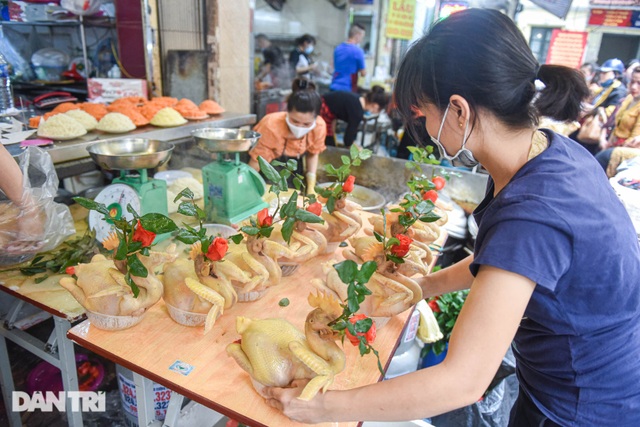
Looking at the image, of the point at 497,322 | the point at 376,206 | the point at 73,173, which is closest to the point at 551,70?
the point at 497,322

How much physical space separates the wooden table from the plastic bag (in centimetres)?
67

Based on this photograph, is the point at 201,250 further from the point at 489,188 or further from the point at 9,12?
the point at 9,12

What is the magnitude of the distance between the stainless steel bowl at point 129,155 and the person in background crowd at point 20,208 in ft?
1.06

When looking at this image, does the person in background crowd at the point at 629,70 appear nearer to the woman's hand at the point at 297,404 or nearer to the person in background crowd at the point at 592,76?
the person in background crowd at the point at 592,76

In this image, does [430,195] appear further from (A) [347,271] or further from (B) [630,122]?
(B) [630,122]

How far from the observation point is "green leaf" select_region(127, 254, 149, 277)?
1356mm

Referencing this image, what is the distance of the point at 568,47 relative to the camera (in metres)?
8.87

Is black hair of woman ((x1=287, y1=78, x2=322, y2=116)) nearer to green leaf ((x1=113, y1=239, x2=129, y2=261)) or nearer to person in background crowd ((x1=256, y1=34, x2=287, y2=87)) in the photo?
green leaf ((x1=113, y1=239, x2=129, y2=261))

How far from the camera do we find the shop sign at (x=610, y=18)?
12.4m

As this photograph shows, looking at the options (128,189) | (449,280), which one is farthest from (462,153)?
(128,189)

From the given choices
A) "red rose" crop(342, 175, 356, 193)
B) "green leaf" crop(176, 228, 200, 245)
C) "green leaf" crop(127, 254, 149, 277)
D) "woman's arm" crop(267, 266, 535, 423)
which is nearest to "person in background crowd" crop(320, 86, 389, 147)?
"red rose" crop(342, 175, 356, 193)

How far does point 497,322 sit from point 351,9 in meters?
13.1

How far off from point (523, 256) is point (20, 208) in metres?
1.99

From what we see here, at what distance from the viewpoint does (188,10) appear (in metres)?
4.48
